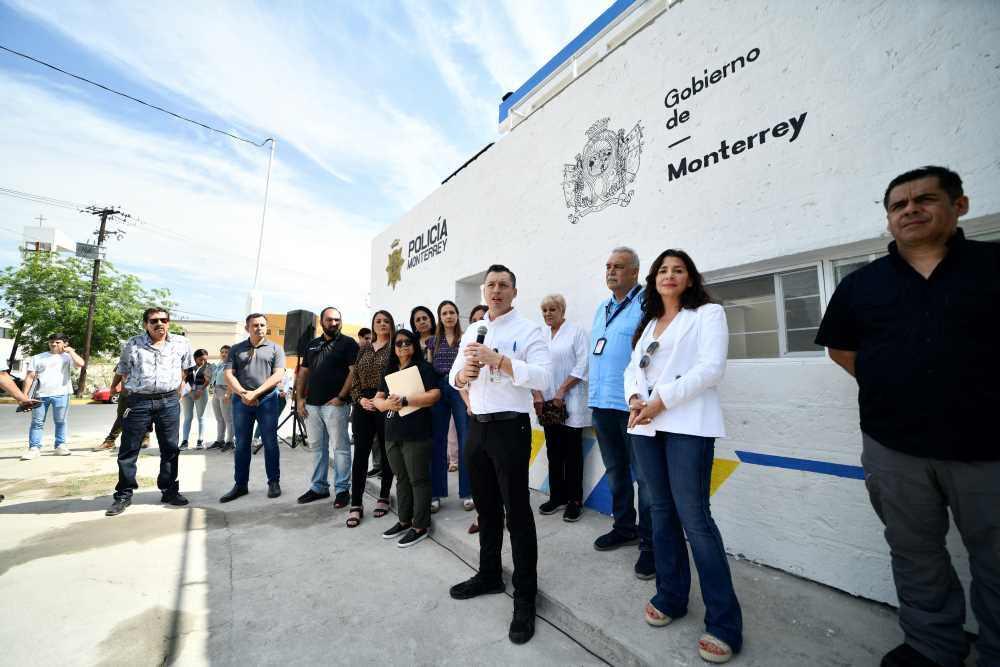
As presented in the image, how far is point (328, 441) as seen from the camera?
14.6ft

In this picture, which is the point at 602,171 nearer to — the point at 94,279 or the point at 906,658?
the point at 906,658

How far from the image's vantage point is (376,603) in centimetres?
238

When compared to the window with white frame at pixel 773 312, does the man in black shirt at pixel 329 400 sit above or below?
below

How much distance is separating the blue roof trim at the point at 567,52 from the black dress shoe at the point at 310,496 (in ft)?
16.6

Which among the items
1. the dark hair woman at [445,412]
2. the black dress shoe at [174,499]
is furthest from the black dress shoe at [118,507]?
the dark hair woman at [445,412]

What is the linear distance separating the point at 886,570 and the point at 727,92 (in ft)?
9.70

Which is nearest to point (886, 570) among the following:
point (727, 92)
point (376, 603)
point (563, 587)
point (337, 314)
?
point (563, 587)

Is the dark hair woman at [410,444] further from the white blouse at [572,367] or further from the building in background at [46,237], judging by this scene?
the building in background at [46,237]

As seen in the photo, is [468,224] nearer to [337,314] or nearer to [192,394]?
[337,314]

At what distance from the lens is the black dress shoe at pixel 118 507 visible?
3840 mm

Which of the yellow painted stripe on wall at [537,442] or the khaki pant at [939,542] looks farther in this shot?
the yellow painted stripe on wall at [537,442]

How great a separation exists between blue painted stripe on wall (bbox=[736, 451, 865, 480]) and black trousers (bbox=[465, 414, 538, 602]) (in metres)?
1.47

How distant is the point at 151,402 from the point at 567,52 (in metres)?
5.60

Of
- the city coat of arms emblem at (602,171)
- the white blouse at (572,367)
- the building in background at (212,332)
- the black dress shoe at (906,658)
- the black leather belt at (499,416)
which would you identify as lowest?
the black dress shoe at (906,658)
